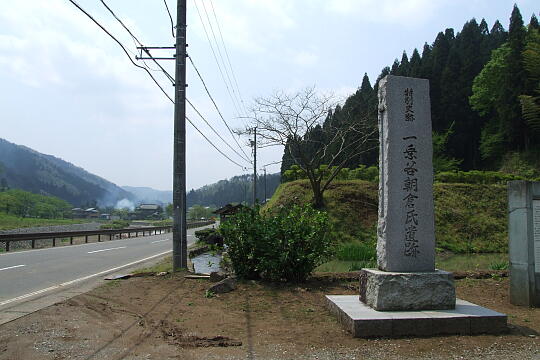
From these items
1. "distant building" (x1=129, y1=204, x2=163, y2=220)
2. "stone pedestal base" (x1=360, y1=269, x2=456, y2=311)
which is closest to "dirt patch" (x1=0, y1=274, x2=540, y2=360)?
"stone pedestal base" (x1=360, y1=269, x2=456, y2=311)

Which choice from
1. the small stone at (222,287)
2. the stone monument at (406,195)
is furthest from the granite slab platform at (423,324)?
the small stone at (222,287)

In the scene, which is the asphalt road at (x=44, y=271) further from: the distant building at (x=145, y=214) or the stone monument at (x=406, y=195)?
the distant building at (x=145, y=214)

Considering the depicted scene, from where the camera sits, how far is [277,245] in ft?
29.0

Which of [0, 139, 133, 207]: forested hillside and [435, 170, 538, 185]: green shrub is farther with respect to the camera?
[0, 139, 133, 207]: forested hillside

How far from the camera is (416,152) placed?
6.77 meters

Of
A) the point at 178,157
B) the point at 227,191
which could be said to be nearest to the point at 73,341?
the point at 178,157

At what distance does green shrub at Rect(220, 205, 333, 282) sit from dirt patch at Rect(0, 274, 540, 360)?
0.58m

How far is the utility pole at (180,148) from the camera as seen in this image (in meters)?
10.9

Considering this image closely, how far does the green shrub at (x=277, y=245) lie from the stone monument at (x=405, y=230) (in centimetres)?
199

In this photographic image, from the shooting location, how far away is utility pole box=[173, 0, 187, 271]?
10.9 meters

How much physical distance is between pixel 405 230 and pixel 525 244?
7.94ft

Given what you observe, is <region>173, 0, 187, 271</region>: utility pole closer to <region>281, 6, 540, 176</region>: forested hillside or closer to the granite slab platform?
the granite slab platform

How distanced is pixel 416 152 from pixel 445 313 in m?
2.44

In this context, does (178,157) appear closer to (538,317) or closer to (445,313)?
(445,313)
